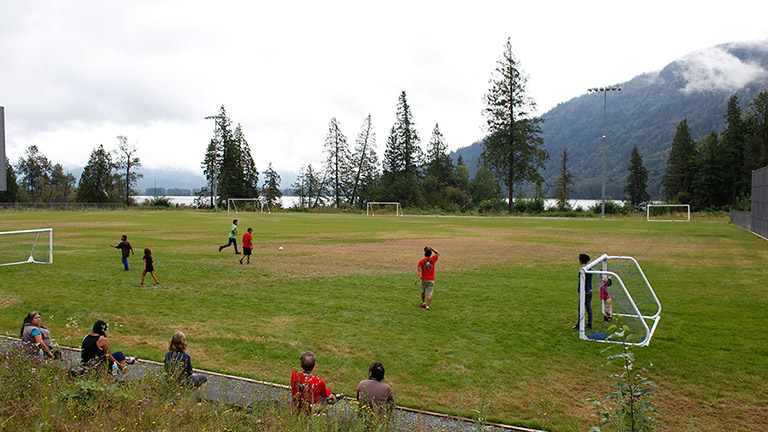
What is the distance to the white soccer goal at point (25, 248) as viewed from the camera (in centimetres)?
1867

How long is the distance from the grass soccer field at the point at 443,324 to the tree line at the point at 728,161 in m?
66.7

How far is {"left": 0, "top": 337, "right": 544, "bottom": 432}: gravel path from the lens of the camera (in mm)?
5484

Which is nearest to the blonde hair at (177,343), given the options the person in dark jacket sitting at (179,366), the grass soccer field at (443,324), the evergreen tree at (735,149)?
the person in dark jacket sitting at (179,366)

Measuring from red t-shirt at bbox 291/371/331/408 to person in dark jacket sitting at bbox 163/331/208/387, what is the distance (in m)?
1.37

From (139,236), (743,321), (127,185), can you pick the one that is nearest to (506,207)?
(139,236)

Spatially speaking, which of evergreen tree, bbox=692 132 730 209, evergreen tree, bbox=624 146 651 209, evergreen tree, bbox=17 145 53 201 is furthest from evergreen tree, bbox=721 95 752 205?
evergreen tree, bbox=17 145 53 201

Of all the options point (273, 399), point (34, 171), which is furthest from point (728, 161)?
point (34, 171)

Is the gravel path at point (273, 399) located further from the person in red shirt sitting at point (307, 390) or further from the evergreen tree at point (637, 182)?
the evergreen tree at point (637, 182)

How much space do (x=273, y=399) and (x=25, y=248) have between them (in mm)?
18560

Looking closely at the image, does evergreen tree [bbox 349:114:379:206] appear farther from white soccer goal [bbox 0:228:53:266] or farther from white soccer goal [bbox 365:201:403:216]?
white soccer goal [bbox 0:228:53:266]

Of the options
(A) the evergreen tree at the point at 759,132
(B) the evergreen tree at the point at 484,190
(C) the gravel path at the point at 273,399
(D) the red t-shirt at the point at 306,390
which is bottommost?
(C) the gravel path at the point at 273,399

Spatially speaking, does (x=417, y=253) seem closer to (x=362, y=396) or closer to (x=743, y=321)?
(x=743, y=321)

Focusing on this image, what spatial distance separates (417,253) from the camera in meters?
22.5

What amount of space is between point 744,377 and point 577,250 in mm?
16416
